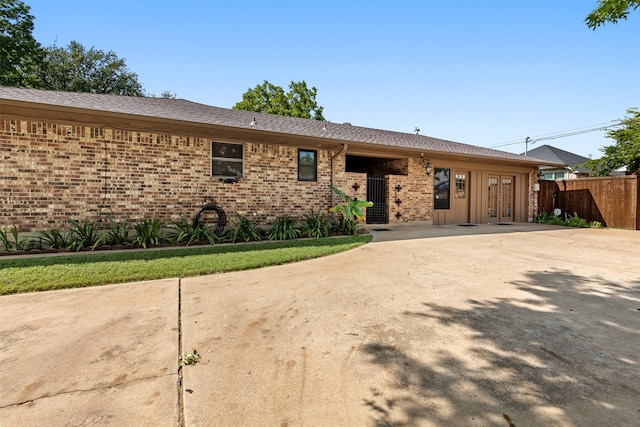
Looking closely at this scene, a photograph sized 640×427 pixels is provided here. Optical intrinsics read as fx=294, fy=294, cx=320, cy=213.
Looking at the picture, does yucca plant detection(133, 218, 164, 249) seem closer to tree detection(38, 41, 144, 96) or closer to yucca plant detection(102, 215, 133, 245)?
yucca plant detection(102, 215, 133, 245)

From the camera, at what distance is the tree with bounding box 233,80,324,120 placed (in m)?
27.0

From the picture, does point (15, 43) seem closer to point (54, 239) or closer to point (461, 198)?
point (54, 239)

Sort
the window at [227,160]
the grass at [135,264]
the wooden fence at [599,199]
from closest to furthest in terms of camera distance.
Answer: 1. the grass at [135,264]
2. the window at [227,160]
3. the wooden fence at [599,199]

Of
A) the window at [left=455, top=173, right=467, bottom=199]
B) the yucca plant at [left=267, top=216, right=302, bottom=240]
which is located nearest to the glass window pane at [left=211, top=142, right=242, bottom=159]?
the yucca plant at [left=267, top=216, right=302, bottom=240]

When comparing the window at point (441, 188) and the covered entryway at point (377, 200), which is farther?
the window at point (441, 188)

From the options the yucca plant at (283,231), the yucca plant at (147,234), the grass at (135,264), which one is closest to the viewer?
the grass at (135,264)

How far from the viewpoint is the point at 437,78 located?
12.5 m

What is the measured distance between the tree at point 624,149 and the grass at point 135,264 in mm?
18162

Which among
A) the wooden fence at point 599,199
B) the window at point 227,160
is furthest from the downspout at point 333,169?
the wooden fence at point 599,199

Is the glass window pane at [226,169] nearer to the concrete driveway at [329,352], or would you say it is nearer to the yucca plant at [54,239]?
the yucca plant at [54,239]

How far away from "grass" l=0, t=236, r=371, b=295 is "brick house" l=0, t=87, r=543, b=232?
1.96 metres

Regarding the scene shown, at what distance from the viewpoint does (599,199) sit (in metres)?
11.8

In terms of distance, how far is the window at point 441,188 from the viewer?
11758mm

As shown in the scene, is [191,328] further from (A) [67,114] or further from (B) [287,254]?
(A) [67,114]
